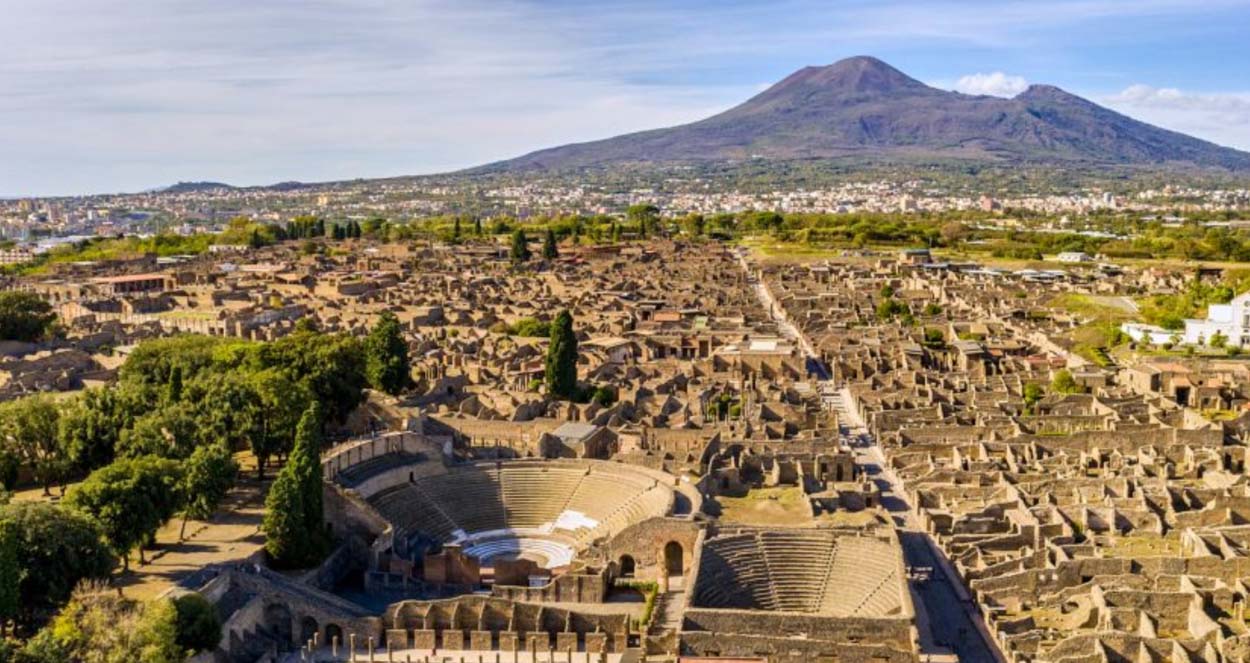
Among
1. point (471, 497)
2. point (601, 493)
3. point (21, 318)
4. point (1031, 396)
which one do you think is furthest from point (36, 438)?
point (1031, 396)

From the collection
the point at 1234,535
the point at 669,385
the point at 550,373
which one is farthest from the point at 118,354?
the point at 1234,535

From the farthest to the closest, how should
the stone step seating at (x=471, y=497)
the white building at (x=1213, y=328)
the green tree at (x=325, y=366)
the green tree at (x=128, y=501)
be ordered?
the white building at (x=1213, y=328)
the green tree at (x=325, y=366)
the stone step seating at (x=471, y=497)
the green tree at (x=128, y=501)

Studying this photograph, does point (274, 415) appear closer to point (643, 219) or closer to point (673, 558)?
point (673, 558)

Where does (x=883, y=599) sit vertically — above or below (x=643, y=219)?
below

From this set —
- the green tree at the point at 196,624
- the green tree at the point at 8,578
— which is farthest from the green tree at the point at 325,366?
the green tree at the point at 8,578

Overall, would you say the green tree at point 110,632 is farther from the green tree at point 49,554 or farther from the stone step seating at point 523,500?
the stone step seating at point 523,500

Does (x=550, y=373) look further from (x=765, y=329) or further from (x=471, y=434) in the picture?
(x=765, y=329)
